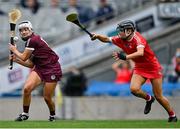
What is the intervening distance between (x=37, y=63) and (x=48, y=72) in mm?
309

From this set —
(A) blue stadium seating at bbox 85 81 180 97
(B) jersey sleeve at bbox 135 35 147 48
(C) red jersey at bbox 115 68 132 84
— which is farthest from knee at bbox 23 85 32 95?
(C) red jersey at bbox 115 68 132 84

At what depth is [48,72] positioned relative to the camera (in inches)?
773

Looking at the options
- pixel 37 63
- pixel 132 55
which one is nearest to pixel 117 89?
pixel 37 63

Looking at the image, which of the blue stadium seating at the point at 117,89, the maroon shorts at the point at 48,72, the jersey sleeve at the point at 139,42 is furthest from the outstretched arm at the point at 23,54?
the blue stadium seating at the point at 117,89

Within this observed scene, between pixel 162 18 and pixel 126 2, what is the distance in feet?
4.27

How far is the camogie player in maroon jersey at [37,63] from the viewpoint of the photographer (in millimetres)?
19406

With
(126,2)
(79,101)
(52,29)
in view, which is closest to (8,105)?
(79,101)

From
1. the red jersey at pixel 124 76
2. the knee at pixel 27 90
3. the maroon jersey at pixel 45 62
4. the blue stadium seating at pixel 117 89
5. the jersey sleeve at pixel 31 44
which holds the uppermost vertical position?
the jersey sleeve at pixel 31 44

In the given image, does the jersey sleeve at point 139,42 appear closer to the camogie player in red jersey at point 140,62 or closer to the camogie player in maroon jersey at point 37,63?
the camogie player in red jersey at point 140,62

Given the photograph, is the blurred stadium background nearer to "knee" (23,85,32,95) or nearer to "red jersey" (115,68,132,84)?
"red jersey" (115,68,132,84)

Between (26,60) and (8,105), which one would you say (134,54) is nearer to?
(26,60)

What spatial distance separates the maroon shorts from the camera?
1966cm

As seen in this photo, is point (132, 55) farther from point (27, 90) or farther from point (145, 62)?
point (27, 90)

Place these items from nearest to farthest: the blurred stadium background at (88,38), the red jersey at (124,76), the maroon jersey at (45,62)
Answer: the maroon jersey at (45,62) → the red jersey at (124,76) → the blurred stadium background at (88,38)
